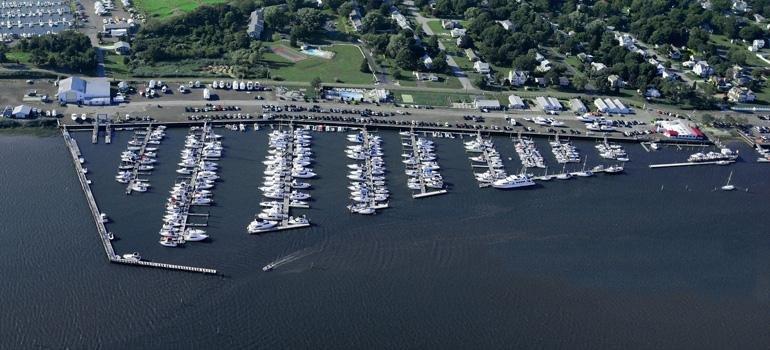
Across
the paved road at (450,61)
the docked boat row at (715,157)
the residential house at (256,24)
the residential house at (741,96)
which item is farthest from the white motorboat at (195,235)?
Answer: the residential house at (741,96)

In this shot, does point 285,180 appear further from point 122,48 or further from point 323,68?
point 122,48

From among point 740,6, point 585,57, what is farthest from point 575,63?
point 740,6

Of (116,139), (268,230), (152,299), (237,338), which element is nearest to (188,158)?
(116,139)

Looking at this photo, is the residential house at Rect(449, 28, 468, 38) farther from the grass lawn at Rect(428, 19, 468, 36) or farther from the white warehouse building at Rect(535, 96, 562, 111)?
the white warehouse building at Rect(535, 96, 562, 111)

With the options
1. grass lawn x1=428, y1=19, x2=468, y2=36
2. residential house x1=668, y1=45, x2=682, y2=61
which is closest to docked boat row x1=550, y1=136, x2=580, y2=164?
residential house x1=668, y1=45, x2=682, y2=61

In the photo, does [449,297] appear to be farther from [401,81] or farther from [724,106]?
[724,106]

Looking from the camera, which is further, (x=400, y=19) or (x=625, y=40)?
(x=400, y=19)

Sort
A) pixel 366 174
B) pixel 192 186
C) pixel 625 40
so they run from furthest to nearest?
pixel 625 40 < pixel 366 174 < pixel 192 186
